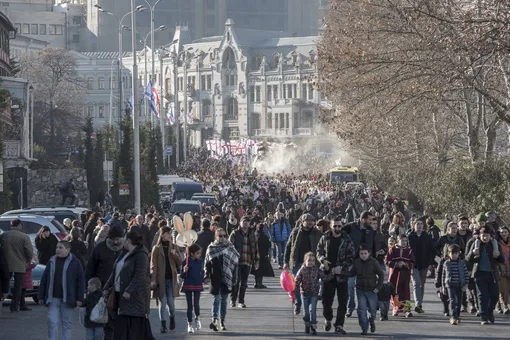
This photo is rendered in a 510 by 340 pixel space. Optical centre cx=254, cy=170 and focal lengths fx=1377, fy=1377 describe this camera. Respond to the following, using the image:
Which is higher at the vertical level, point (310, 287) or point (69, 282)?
point (69, 282)

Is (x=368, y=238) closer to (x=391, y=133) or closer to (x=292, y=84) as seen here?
(x=391, y=133)

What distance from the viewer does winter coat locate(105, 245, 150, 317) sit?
567 inches

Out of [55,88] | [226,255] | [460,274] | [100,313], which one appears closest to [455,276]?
[460,274]

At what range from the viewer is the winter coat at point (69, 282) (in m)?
16.2

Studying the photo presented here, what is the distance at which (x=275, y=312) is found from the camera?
2230 centimetres

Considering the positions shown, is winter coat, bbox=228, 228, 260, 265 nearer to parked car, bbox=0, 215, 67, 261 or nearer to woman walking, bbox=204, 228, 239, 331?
woman walking, bbox=204, 228, 239, 331

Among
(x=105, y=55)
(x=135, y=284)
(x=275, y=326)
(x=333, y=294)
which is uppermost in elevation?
(x=105, y=55)

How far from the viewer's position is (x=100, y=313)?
15.0m

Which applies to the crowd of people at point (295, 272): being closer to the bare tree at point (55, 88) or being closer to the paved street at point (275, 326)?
the paved street at point (275, 326)

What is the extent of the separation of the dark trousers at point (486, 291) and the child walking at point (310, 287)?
3.02 metres

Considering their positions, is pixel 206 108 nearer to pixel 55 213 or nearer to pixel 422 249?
pixel 55 213

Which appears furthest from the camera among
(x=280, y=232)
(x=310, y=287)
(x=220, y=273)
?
(x=280, y=232)

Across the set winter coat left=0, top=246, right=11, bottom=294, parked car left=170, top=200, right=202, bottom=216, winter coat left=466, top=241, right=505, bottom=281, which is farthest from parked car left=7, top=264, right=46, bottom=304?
parked car left=170, top=200, right=202, bottom=216

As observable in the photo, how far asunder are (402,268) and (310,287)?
302 centimetres
